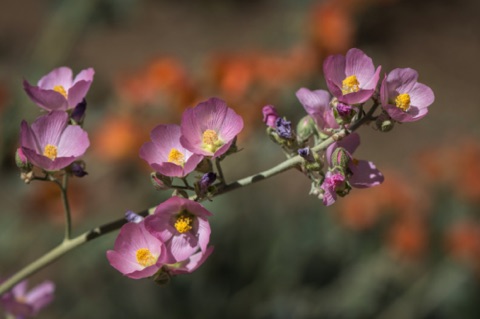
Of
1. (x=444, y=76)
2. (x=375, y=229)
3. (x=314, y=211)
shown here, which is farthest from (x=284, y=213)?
(x=444, y=76)

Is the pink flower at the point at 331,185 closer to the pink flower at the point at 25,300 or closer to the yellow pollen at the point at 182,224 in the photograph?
the yellow pollen at the point at 182,224

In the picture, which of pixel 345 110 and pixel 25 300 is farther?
pixel 25 300

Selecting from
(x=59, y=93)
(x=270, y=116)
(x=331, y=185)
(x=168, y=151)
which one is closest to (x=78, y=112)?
(x=59, y=93)

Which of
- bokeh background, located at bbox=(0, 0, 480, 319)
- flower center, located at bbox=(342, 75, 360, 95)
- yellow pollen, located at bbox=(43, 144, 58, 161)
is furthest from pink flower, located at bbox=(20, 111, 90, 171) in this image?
bokeh background, located at bbox=(0, 0, 480, 319)

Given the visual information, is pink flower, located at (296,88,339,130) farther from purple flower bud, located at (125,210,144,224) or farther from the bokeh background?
the bokeh background

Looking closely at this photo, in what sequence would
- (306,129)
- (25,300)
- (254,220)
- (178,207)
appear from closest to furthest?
(178,207) < (306,129) < (25,300) < (254,220)

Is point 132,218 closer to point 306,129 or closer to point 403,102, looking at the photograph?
point 306,129

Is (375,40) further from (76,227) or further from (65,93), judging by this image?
(65,93)
